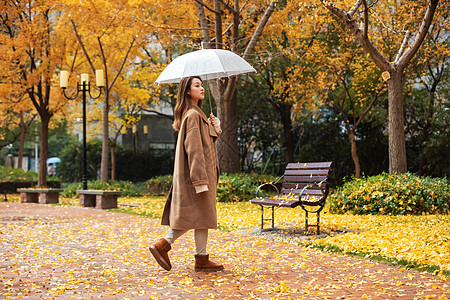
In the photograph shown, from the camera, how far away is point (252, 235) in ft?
27.5

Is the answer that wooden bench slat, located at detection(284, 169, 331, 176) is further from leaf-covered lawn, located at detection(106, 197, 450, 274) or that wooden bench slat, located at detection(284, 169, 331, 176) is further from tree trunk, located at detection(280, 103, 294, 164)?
tree trunk, located at detection(280, 103, 294, 164)

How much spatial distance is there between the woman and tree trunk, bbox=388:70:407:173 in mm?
7462

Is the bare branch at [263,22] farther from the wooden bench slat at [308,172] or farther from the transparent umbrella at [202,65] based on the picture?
the transparent umbrella at [202,65]

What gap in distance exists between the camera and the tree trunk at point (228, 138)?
16.1 meters

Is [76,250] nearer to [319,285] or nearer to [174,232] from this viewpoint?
[174,232]

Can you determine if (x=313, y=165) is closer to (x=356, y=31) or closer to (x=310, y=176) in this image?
(x=310, y=176)

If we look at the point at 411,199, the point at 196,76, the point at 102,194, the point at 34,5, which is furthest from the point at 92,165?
the point at 196,76

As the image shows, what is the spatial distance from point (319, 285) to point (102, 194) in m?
10.5

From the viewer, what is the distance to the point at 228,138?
53.4 ft

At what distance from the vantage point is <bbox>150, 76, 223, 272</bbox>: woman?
5.34 metres

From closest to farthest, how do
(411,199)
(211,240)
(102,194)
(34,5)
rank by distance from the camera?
(211,240) < (411,199) < (102,194) < (34,5)

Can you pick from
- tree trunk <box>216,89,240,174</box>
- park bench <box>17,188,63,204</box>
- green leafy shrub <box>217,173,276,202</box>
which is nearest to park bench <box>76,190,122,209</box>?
park bench <box>17,188,63,204</box>

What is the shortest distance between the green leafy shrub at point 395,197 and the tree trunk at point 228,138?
5.29 meters

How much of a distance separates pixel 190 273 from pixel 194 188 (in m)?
0.85
